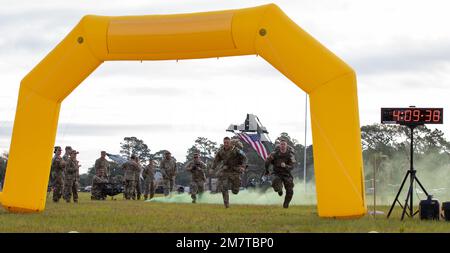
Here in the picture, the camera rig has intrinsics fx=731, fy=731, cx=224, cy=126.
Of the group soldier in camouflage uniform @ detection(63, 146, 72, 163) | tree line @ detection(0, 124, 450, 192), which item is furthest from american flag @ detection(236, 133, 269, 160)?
soldier in camouflage uniform @ detection(63, 146, 72, 163)

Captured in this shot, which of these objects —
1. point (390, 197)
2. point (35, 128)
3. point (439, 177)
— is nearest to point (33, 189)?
point (35, 128)

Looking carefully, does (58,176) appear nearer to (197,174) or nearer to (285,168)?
(197,174)

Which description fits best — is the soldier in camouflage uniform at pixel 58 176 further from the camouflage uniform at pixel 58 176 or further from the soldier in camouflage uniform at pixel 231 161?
the soldier in camouflage uniform at pixel 231 161

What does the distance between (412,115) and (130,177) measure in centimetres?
1602

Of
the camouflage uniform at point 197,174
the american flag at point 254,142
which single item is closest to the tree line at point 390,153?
the american flag at point 254,142

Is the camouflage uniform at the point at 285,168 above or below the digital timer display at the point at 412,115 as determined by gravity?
below

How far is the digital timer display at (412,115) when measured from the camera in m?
14.3

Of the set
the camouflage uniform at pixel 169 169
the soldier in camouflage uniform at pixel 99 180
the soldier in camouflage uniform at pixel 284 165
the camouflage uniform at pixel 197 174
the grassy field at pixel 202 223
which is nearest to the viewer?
the grassy field at pixel 202 223

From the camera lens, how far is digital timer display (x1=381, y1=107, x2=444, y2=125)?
1427cm

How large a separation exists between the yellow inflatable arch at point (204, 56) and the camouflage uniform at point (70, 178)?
8.22 m

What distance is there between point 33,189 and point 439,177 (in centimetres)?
2355

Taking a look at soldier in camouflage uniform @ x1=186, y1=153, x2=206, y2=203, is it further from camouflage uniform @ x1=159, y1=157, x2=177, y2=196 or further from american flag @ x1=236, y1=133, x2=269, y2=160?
american flag @ x1=236, y1=133, x2=269, y2=160
